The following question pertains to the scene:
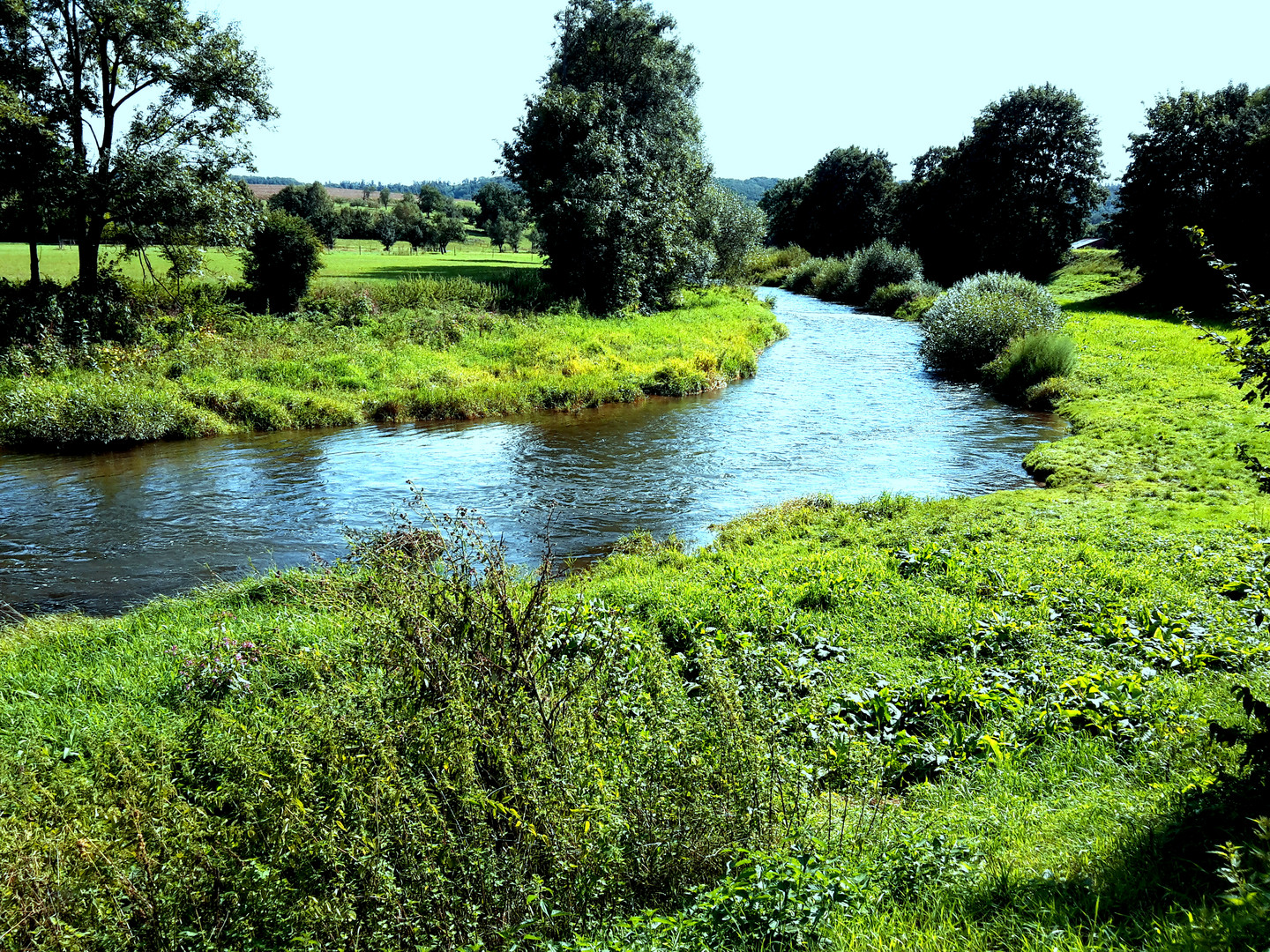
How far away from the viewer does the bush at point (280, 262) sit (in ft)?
96.0

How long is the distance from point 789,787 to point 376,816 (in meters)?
2.20

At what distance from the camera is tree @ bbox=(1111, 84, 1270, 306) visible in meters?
37.2

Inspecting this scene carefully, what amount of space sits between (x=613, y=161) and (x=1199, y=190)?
2953 cm

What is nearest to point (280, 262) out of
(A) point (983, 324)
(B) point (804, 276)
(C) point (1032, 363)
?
(A) point (983, 324)

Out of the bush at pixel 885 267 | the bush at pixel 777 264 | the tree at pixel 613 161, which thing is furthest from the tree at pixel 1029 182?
the tree at pixel 613 161

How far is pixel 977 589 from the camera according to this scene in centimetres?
861

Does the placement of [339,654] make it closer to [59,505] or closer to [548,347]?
[59,505]

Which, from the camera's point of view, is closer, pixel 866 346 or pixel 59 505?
pixel 59 505

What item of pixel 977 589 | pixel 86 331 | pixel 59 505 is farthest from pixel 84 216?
pixel 977 589

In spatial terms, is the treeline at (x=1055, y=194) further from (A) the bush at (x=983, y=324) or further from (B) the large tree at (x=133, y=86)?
(B) the large tree at (x=133, y=86)

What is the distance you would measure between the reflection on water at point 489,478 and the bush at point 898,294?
26845 millimetres

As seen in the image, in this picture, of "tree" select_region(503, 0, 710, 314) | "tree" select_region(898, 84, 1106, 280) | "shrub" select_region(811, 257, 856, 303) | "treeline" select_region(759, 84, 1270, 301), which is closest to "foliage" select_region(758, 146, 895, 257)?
"treeline" select_region(759, 84, 1270, 301)

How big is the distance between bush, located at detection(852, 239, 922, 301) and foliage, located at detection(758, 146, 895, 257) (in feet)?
73.6

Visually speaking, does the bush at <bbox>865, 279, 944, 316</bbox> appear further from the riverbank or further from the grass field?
the grass field
